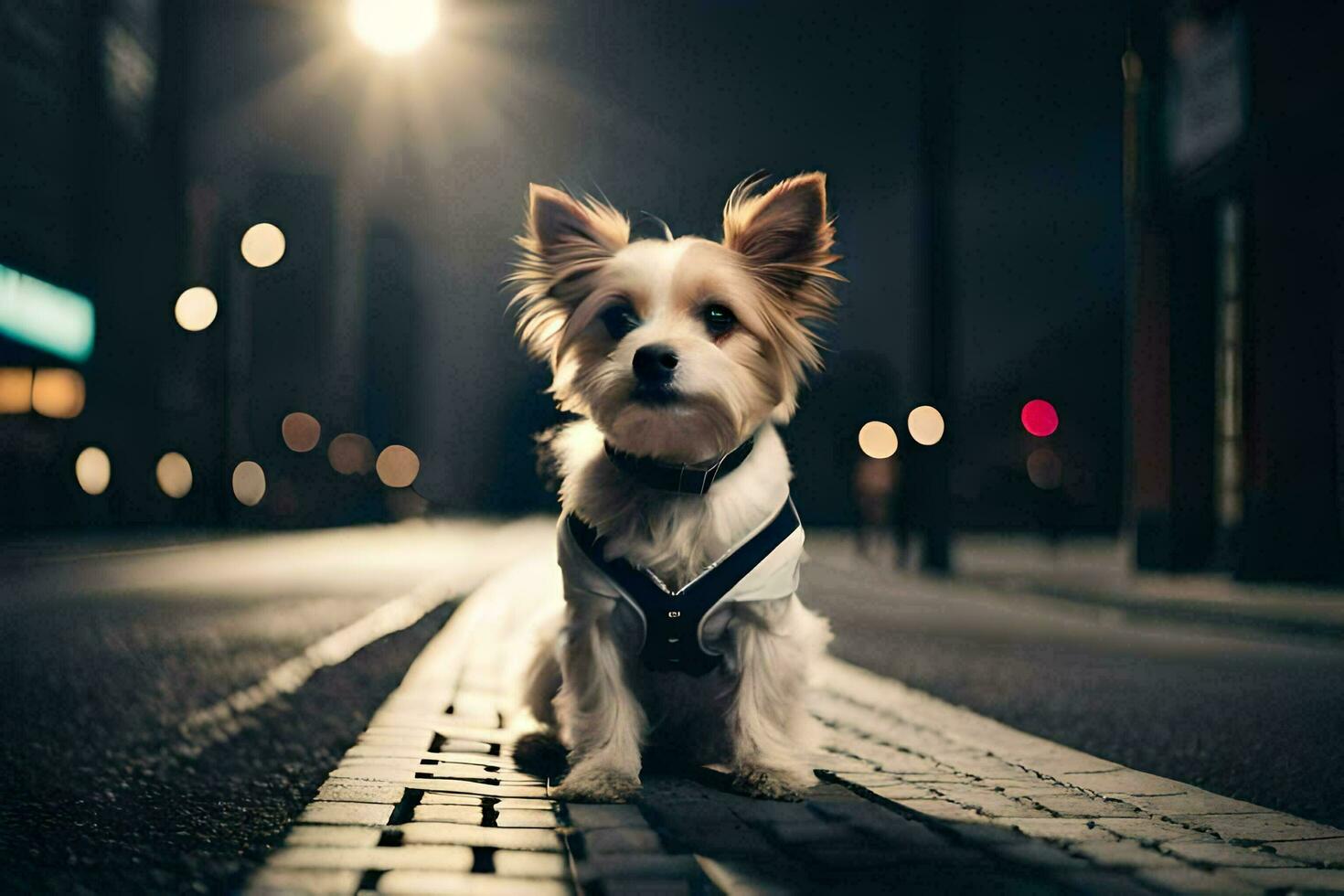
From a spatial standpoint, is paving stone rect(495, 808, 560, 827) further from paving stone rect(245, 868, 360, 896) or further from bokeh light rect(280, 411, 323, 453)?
bokeh light rect(280, 411, 323, 453)

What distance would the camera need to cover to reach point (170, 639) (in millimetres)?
10258

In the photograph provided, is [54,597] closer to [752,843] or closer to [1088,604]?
[1088,604]

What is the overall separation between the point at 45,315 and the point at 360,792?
150ft

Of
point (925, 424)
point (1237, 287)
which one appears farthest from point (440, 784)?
point (1237, 287)

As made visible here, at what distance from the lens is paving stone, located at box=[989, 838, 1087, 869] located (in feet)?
12.5

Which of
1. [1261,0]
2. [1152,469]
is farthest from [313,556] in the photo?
[1261,0]

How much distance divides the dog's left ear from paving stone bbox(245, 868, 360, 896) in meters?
2.09

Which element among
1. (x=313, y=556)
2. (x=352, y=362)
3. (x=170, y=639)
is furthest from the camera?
(x=352, y=362)

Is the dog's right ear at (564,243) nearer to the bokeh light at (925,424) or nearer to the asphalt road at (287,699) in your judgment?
the asphalt road at (287,699)

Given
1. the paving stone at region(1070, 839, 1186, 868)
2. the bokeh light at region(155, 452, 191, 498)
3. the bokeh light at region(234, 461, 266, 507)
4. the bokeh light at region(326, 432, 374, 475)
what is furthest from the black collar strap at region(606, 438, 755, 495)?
the bokeh light at region(326, 432, 374, 475)

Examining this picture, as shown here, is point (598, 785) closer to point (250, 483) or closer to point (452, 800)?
point (452, 800)

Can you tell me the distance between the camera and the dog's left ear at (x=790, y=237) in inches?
177

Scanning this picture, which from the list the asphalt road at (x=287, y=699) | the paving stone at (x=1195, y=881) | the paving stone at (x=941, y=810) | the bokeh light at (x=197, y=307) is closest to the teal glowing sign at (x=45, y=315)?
the bokeh light at (x=197, y=307)

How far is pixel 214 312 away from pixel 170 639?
38203 mm
